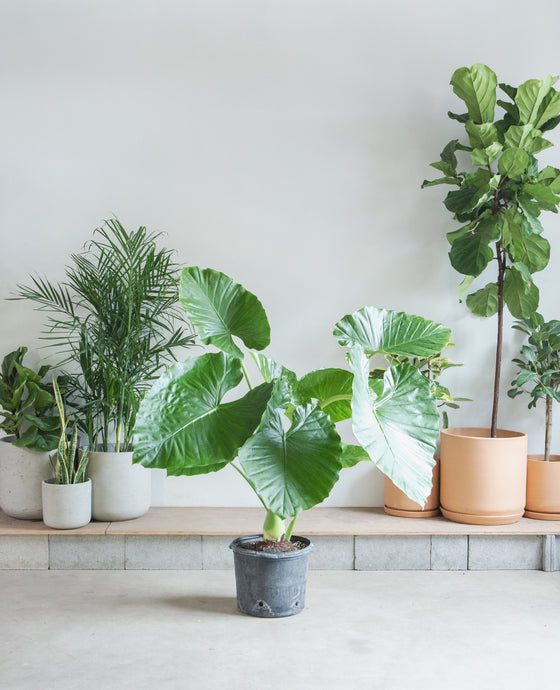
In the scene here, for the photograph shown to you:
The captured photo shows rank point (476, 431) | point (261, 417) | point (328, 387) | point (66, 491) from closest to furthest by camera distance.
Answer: point (261, 417) → point (328, 387) → point (66, 491) → point (476, 431)

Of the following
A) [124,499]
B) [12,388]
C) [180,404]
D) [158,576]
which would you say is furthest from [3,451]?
[180,404]

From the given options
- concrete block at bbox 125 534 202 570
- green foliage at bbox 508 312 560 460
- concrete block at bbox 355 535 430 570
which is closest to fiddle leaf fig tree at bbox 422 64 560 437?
green foliage at bbox 508 312 560 460

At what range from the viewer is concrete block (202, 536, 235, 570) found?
3037 mm

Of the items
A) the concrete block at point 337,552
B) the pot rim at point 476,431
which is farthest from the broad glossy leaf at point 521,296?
the concrete block at point 337,552

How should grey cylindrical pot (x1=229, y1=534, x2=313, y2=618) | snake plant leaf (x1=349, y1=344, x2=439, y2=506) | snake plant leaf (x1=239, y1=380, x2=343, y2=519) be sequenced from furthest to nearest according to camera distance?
grey cylindrical pot (x1=229, y1=534, x2=313, y2=618)
snake plant leaf (x1=239, y1=380, x2=343, y2=519)
snake plant leaf (x1=349, y1=344, x2=439, y2=506)

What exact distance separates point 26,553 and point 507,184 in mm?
2559

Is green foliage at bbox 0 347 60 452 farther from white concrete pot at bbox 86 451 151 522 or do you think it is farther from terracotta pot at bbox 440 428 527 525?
terracotta pot at bbox 440 428 527 525

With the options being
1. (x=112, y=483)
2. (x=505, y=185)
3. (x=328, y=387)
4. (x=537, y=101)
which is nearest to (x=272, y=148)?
(x=505, y=185)

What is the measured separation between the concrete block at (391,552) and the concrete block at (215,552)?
553mm

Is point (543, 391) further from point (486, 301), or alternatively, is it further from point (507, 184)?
point (507, 184)

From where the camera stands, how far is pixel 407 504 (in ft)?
10.5

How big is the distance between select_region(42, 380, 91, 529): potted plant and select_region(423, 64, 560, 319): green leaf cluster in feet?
5.91

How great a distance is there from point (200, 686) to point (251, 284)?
188 cm

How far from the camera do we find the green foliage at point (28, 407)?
2994mm
